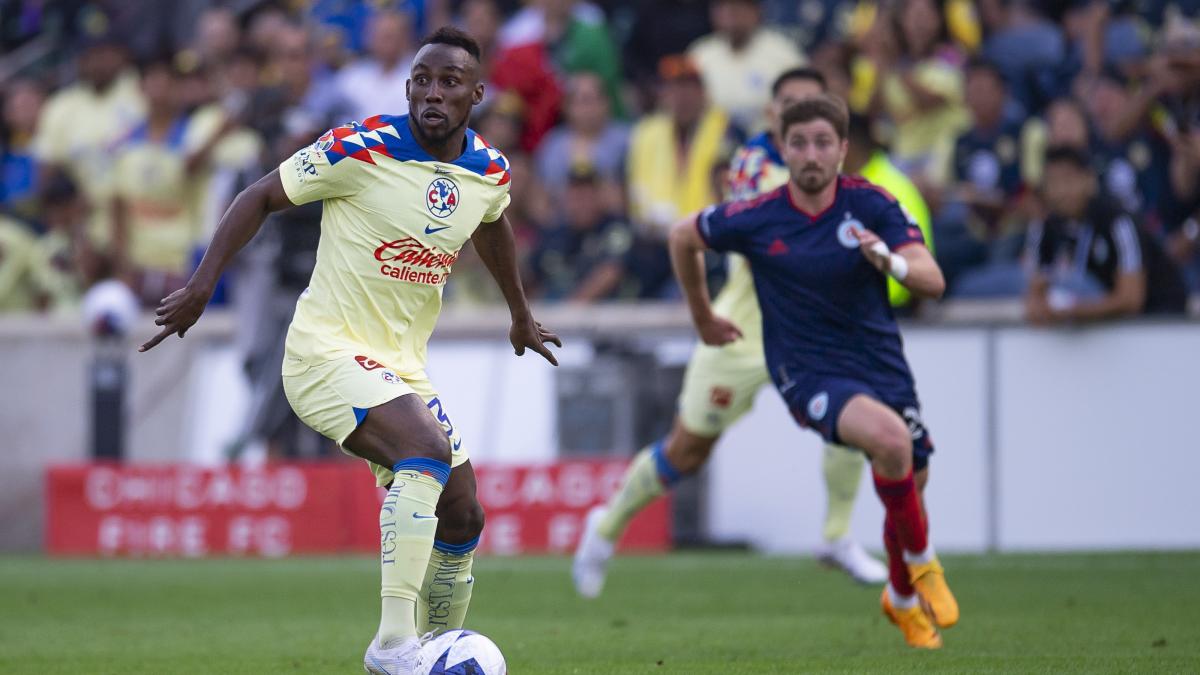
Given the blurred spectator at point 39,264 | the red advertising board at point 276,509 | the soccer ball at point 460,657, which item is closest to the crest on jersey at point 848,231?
the soccer ball at point 460,657

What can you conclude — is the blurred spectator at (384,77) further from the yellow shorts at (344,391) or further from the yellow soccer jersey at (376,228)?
the yellow shorts at (344,391)

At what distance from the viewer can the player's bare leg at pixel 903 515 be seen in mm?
7332

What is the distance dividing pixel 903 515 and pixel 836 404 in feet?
1.72


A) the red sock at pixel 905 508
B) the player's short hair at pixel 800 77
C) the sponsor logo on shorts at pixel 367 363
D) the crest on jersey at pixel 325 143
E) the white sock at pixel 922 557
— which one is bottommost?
the white sock at pixel 922 557

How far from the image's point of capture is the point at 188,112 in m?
17.5

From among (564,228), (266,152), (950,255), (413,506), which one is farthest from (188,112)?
(413,506)

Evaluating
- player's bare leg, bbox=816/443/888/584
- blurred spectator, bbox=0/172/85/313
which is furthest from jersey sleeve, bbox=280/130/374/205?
blurred spectator, bbox=0/172/85/313

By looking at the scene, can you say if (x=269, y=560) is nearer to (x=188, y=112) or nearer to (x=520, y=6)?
(x=188, y=112)

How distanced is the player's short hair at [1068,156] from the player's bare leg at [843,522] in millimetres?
3556

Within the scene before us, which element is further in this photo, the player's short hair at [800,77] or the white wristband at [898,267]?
the player's short hair at [800,77]

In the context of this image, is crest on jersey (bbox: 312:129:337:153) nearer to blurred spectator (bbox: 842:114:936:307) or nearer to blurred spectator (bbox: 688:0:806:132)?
blurred spectator (bbox: 842:114:936:307)

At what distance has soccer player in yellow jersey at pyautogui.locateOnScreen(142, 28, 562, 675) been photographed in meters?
6.09

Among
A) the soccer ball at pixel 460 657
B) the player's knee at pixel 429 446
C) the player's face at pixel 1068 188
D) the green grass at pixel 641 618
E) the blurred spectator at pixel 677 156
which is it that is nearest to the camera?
the soccer ball at pixel 460 657

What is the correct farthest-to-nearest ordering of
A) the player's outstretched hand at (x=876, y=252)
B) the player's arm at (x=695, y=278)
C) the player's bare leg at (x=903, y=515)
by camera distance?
the player's arm at (x=695, y=278)
the player's bare leg at (x=903, y=515)
the player's outstretched hand at (x=876, y=252)
